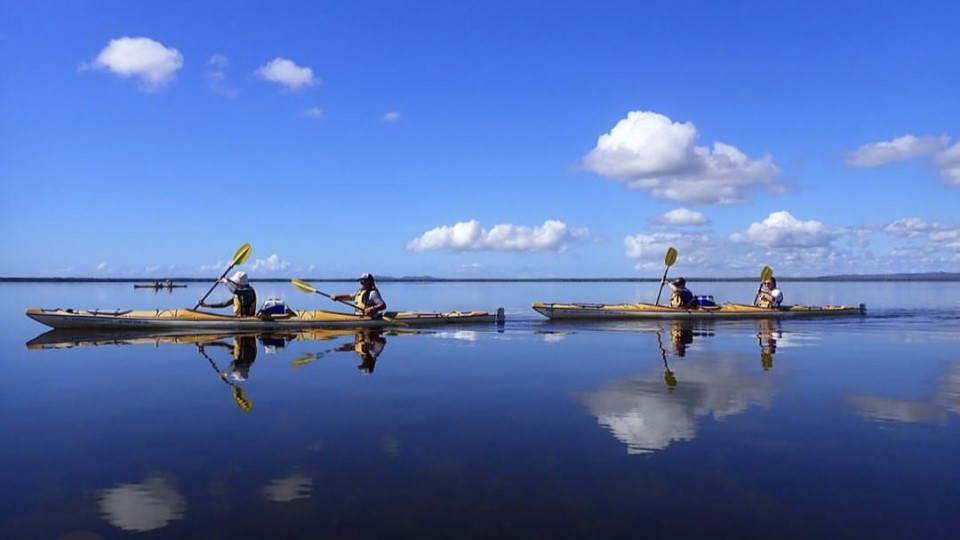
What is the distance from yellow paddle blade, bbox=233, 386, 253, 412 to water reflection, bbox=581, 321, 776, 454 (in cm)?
679

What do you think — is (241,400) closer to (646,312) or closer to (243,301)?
(243,301)

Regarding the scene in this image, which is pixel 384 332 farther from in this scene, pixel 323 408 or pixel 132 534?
pixel 132 534

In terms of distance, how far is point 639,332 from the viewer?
25562 mm

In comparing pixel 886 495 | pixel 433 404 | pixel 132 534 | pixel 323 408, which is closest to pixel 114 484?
pixel 132 534

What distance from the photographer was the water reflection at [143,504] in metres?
6.08

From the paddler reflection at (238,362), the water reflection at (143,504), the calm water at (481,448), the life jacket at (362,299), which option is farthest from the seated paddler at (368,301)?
the water reflection at (143,504)

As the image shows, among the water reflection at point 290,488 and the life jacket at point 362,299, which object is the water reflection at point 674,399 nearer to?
the water reflection at point 290,488

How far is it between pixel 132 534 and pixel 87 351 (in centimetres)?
1715

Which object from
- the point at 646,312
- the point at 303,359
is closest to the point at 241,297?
the point at 303,359

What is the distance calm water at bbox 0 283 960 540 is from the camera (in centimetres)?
612

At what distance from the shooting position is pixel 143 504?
656 centimetres

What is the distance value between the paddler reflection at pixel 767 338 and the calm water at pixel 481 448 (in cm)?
35

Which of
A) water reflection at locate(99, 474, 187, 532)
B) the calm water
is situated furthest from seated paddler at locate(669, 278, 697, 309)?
water reflection at locate(99, 474, 187, 532)

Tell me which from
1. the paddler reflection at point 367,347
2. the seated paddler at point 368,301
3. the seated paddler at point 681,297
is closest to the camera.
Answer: the paddler reflection at point 367,347
